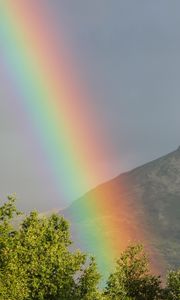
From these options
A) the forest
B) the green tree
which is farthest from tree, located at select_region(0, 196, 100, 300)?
the green tree

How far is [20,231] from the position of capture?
6344 cm

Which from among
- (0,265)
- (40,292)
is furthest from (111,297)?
(0,265)

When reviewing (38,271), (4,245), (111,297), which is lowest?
(111,297)

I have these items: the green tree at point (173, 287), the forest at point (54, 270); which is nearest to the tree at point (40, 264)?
the forest at point (54, 270)

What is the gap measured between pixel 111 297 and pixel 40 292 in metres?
7.97

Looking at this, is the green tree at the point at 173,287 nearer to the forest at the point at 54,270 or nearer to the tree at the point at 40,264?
the forest at the point at 54,270

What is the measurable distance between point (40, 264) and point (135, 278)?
1250 centimetres

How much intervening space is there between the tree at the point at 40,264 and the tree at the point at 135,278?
403cm

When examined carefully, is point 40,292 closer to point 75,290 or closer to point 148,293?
point 75,290

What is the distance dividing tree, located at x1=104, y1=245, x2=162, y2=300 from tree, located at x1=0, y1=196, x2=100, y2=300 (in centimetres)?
403

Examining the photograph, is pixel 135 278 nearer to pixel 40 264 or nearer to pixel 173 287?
pixel 173 287

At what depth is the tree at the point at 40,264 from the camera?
55.9 metres

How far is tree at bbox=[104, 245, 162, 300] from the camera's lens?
207ft

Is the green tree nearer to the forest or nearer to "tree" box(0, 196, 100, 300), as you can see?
the forest
